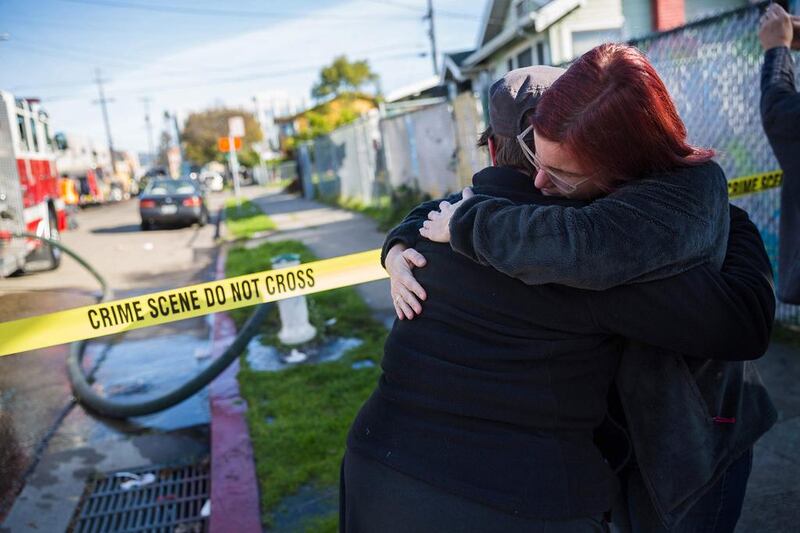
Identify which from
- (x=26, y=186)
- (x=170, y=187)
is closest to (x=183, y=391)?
(x=26, y=186)

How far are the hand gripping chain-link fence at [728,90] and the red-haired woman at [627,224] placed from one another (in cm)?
375

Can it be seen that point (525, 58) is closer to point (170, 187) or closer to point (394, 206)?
point (394, 206)

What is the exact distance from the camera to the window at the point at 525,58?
19047mm

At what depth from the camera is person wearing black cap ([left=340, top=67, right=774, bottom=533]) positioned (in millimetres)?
1300

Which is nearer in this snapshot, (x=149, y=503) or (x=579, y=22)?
(x=149, y=503)

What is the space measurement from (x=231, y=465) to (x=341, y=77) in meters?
57.6

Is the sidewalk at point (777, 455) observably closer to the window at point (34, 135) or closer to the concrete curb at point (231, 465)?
the concrete curb at point (231, 465)

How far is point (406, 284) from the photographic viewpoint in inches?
58.6

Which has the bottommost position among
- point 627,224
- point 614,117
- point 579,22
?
point 627,224

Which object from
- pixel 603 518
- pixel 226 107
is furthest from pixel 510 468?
pixel 226 107

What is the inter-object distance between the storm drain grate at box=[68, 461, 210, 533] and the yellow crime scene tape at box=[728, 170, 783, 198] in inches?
134

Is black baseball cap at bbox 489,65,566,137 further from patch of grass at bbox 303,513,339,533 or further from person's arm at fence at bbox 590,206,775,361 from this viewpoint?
patch of grass at bbox 303,513,339,533

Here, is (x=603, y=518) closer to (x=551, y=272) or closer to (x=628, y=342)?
(x=628, y=342)

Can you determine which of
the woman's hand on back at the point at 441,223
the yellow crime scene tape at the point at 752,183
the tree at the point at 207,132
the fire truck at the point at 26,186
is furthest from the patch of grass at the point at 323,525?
the tree at the point at 207,132
